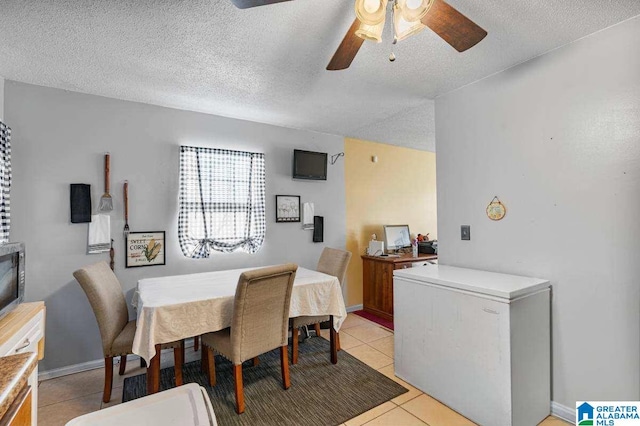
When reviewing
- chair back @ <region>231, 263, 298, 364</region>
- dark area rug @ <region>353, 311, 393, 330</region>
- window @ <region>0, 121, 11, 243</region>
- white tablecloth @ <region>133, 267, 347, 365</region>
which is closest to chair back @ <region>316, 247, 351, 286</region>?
white tablecloth @ <region>133, 267, 347, 365</region>

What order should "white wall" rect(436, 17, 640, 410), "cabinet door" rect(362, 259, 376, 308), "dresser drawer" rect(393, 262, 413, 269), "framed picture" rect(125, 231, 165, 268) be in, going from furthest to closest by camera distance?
"cabinet door" rect(362, 259, 376, 308) < "dresser drawer" rect(393, 262, 413, 269) < "framed picture" rect(125, 231, 165, 268) < "white wall" rect(436, 17, 640, 410)

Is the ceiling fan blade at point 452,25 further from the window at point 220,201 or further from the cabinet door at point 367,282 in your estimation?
the cabinet door at point 367,282

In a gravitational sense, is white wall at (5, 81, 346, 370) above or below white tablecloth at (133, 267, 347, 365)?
above

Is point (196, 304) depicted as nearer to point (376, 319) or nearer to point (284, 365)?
point (284, 365)

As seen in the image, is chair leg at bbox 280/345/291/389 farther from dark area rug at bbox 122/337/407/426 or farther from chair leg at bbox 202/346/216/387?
chair leg at bbox 202/346/216/387

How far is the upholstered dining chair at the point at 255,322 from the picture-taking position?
1.99 meters

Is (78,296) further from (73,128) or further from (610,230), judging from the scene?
(610,230)

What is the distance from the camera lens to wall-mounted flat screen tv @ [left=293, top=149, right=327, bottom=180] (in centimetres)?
372

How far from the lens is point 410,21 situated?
1.32m

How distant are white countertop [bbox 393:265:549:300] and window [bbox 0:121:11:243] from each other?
2.96m

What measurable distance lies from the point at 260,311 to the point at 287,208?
177cm

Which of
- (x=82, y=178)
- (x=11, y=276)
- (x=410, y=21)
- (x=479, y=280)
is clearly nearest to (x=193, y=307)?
(x=11, y=276)

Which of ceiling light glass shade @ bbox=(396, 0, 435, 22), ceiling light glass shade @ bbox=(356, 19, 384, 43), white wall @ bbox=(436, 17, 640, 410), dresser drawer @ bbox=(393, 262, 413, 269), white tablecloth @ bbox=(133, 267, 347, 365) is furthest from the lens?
dresser drawer @ bbox=(393, 262, 413, 269)

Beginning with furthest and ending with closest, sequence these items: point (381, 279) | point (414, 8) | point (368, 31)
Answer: point (381, 279), point (368, 31), point (414, 8)
